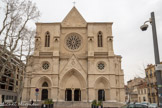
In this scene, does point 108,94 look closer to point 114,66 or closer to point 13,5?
point 114,66

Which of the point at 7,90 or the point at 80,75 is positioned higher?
the point at 80,75

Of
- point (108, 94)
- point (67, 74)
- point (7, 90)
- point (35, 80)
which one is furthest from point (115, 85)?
point (7, 90)

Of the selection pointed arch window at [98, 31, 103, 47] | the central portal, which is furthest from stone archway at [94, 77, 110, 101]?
pointed arch window at [98, 31, 103, 47]

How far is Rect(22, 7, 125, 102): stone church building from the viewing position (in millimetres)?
30308

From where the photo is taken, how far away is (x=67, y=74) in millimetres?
31188

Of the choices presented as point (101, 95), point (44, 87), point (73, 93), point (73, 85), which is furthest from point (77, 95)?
point (44, 87)

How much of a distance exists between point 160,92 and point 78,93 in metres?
27.3

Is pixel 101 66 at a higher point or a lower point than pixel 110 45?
lower

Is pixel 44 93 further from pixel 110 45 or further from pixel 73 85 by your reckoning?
pixel 110 45

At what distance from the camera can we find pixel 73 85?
31391 mm

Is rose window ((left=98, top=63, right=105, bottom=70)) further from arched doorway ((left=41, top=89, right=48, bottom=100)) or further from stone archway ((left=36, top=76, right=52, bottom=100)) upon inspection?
arched doorway ((left=41, top=89, right=48, bottom=100))

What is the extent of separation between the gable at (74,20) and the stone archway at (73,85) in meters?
10.2

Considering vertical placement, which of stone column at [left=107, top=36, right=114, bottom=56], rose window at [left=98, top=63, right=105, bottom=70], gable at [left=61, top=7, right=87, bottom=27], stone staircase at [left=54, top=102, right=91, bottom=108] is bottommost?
stone staircase at [left=54, top=102, right=91, bottom=108]

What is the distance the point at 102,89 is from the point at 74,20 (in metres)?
15.6
